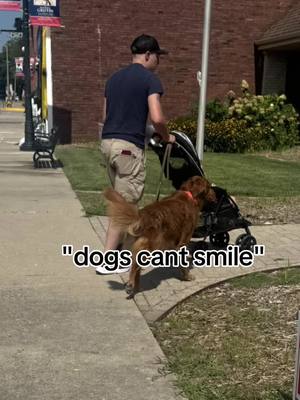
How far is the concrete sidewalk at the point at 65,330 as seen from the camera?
3369 millimetres

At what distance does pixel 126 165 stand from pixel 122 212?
644mm

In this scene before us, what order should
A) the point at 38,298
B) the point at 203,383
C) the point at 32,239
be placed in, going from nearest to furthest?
the point at 203,383 < the point at 38,298 < the point at 32,239

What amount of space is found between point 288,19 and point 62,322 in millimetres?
16578

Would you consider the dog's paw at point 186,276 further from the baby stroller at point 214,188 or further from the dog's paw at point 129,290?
the dog's paw at point 129,290

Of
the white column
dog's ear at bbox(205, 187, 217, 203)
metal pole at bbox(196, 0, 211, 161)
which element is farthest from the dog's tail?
the white column

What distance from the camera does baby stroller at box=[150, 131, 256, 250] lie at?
5.47 metres

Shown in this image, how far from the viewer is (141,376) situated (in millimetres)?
3492

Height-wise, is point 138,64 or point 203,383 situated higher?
point 138,64

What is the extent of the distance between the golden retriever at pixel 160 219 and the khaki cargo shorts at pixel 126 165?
→ 327 mm

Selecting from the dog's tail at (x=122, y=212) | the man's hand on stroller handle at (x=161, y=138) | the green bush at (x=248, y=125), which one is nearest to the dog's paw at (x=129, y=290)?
the dog's tail at (x=122, y=212)

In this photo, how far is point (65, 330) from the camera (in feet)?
13.7

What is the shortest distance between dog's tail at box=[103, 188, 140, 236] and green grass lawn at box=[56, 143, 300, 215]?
3528mm

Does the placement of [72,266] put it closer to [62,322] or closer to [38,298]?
[38,298]

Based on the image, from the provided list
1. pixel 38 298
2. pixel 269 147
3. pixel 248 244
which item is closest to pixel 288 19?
pixel 269 147
